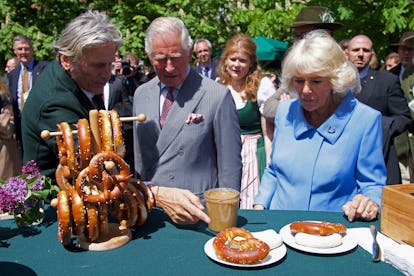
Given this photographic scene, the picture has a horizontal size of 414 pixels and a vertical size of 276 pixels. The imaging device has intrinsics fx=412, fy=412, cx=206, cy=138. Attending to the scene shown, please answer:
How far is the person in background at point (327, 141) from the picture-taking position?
2086mm

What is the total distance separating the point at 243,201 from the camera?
12.2 feet

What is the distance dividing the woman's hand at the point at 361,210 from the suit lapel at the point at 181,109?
0.99 metres

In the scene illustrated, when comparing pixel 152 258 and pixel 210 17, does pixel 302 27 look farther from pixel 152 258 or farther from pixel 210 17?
pixel 210 17

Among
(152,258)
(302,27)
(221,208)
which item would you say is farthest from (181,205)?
(302,27)

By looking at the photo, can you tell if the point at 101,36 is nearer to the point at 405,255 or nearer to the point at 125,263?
the point at 125,263

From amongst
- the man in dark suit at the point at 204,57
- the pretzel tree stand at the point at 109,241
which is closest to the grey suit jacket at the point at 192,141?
the pretzel tree stand at the point at 109,241

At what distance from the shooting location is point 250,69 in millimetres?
4145

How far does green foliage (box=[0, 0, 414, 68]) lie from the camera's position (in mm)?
6359

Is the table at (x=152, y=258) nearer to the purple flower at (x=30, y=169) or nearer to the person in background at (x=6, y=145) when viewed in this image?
the purple flower at (x=30, y=169)

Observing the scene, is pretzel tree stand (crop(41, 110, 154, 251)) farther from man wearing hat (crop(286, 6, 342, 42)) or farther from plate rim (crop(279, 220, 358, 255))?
man wearing hat (crop(286, 6, 342, 42))

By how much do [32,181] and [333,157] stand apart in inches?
56.3

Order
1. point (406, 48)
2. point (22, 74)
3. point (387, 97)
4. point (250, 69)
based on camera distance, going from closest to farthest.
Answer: point (387, 97)
point (250, 69)
point (406, 48)
point (22, 74)

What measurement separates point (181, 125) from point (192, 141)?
0.11 meters

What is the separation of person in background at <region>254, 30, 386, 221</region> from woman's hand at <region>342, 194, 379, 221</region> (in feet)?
0.53
